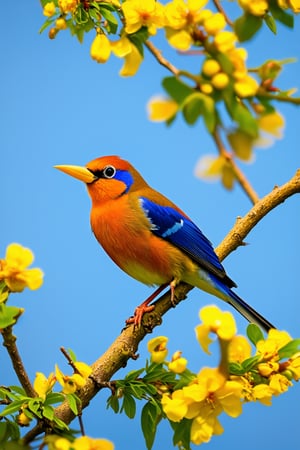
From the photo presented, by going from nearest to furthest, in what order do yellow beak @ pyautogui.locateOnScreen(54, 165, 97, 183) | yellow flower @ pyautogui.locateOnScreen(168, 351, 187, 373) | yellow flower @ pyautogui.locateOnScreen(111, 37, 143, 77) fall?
yellow flower @ pyautogui.locateOnScreen(111, 37, 143, 77)
yellow flower @ pyautogui.locateOnScreen(168, 351, 187, 373)
yellow beak @ pyautogui.locateOnScreen(54, 165, 97, 183)

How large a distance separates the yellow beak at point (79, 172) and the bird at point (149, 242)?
8 centimetres

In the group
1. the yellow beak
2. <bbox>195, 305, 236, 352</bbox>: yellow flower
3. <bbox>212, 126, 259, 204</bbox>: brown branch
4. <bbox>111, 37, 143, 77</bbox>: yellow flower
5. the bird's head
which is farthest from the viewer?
the bird's head

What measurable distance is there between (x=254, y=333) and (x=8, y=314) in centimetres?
33

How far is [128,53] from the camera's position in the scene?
727 mm

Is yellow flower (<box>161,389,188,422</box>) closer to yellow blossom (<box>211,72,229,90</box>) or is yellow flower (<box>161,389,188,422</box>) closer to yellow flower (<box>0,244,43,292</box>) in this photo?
yellow flower (<box>0,244,43,292</box>)

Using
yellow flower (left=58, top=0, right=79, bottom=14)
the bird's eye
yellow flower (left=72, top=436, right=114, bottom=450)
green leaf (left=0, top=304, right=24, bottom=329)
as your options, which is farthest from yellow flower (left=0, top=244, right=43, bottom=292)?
the bird's eye

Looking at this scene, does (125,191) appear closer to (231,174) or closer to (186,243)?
(186,243)

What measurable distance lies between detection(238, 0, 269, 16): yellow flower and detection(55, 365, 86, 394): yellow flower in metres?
0.49

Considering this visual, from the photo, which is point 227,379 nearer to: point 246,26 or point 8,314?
point 8,314

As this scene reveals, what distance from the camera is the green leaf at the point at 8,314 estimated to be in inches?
28.3

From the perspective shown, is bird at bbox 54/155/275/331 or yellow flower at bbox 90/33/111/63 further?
bird at bbox 54/155/275/331

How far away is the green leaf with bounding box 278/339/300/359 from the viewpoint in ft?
2.82

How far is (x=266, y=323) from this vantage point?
3.84ft

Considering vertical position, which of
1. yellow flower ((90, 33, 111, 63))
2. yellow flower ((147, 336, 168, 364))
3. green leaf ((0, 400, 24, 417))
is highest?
yellow flower ((90, 33, 111, 63))
